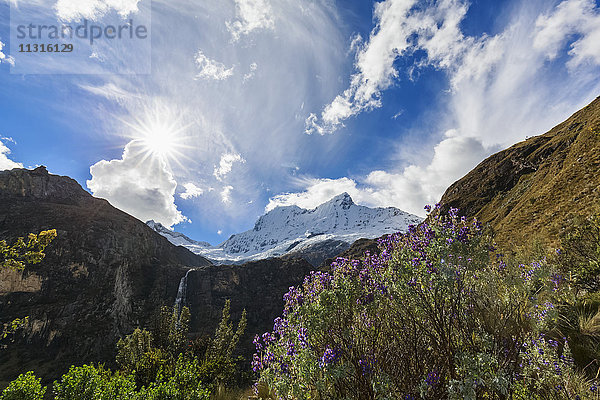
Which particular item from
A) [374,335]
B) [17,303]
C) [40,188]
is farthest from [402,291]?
[40,188]

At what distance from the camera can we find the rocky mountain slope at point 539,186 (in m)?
29.4

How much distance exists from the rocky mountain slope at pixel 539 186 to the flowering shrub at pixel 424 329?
8.57 meters

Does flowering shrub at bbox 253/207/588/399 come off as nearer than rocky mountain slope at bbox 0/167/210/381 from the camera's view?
Yes

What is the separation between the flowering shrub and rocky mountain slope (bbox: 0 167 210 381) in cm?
5037

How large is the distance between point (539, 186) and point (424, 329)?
58275 mm

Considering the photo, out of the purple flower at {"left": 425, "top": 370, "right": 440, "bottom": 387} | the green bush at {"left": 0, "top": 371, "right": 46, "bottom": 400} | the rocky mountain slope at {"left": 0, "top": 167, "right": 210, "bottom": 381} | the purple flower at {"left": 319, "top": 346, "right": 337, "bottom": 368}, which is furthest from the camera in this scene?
the rocky mountain slope at {"left": 0, "top": 167, "right": 210, "bottom": 381}

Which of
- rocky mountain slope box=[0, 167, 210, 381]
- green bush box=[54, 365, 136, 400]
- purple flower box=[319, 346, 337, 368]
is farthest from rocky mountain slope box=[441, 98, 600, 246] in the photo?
rocky mountain slope box=[0, 167, 210, 381]

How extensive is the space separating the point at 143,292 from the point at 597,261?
72.3 metres

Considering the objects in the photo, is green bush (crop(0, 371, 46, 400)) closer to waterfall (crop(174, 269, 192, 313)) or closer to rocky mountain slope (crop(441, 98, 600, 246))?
Answer: rocky mountain slope (crop(441, 98, 600, 246))

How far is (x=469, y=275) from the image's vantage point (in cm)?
443

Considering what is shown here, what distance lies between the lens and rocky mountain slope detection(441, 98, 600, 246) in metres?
29.4

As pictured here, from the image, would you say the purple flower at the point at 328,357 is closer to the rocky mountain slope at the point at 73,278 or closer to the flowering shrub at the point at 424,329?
the flowering shrub at the point at 424,329

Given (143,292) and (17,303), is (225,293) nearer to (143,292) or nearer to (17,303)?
(143,292)

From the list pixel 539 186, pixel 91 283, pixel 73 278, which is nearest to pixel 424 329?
pixel 539 186
